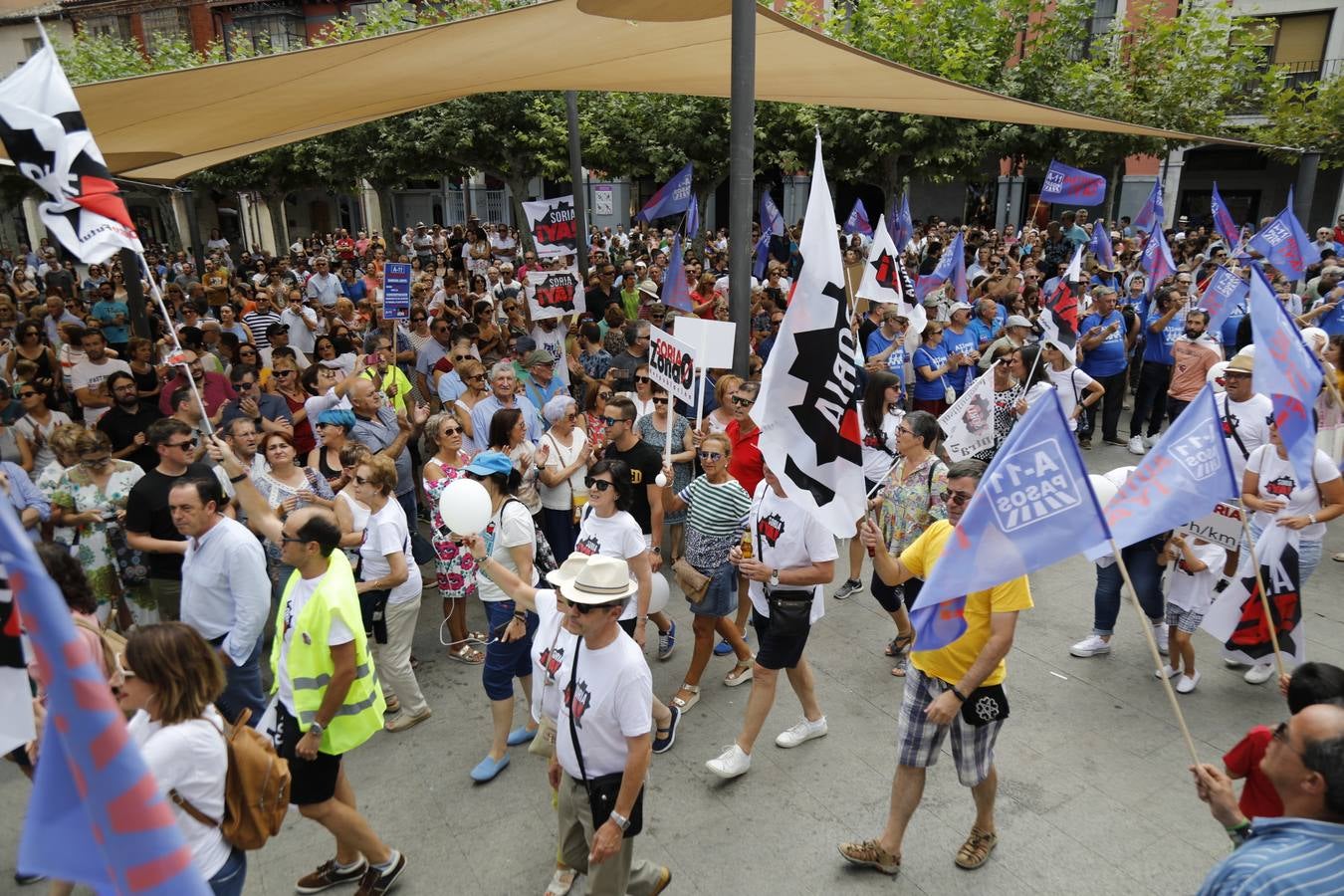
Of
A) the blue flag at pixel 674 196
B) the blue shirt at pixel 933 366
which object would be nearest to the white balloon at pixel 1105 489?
the blue shirt at pixel 933 366

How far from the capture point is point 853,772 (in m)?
4.58

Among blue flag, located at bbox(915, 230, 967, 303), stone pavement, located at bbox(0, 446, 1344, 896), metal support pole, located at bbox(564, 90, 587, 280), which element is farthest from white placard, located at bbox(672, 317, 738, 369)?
blue flag, located at bbox(915, 230, 967, 303)

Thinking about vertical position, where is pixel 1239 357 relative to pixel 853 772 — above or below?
above

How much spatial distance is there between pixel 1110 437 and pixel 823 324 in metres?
8.15

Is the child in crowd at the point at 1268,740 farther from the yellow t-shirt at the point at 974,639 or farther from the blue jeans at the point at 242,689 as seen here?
the blue jeans at the point at 242,689

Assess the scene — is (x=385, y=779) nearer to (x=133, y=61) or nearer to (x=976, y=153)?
(x=976, y=153)

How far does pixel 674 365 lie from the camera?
589 centimetres

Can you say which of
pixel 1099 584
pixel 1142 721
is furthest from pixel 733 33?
pixel 1142 721

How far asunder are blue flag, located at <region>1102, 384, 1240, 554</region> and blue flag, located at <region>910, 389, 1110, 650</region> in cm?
69

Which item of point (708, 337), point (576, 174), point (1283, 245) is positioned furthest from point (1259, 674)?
point (576, 174)

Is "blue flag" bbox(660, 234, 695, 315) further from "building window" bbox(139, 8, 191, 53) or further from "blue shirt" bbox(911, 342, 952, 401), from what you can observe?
"building window" bbox(139, 8, 191, 53)

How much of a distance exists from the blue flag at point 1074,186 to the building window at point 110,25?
44398 mm

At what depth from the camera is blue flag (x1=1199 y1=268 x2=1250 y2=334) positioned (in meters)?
9.00

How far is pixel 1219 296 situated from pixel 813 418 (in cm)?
736
